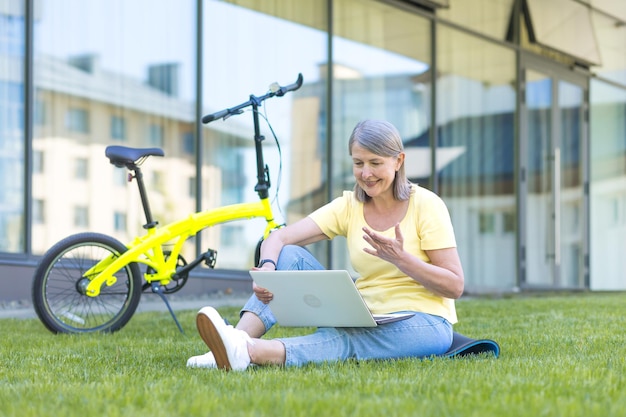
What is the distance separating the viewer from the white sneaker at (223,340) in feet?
8.56

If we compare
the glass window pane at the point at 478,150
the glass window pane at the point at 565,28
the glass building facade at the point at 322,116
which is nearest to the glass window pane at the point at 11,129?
the glass building facade at the point at 322,116

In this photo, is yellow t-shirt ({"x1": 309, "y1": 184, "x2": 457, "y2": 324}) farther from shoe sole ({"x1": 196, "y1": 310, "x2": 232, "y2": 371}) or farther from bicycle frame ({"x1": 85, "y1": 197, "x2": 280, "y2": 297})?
bicycle frame ({"x1": 85, "y1": 197, "x2": 280, "y2": 297})

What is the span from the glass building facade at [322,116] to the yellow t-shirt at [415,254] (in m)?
1.41

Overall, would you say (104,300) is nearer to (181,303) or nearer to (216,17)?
(181,303)

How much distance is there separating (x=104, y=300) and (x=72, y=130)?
2588mm

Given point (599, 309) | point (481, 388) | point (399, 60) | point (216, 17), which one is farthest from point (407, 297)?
point (399, 60)

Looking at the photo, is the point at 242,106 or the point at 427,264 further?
the point at 242,106

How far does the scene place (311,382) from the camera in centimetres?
242

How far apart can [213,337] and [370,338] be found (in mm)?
560

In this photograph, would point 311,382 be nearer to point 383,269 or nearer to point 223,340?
point 223,340

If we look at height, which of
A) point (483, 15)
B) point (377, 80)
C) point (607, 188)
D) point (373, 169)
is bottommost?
point (373, 169)

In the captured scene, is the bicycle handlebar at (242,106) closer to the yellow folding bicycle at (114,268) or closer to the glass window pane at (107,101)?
the yellow folding bicycle at (114,268)

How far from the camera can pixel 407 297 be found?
9.90ft

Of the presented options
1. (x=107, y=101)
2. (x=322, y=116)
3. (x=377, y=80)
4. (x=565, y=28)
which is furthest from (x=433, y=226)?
(x=565, y=28)
